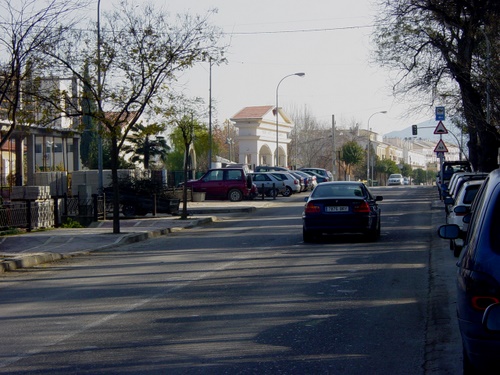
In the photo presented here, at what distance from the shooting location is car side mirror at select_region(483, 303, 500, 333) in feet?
16.9

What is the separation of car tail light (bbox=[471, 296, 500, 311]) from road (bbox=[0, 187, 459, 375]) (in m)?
1.70

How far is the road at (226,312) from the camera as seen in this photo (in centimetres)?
727

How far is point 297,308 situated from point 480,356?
477 centimetres

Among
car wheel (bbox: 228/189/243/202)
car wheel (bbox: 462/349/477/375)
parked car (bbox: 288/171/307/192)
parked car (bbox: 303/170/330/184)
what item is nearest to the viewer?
car wheel (bbox: 462/349/477/375)

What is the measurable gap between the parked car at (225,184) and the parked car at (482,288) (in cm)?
3546

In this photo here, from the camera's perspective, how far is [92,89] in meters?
20.2

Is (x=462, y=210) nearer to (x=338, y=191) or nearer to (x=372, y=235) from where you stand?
(x=372, y=235)

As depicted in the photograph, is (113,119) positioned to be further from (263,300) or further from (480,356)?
(480,356)

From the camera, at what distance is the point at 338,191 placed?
18.8 metres

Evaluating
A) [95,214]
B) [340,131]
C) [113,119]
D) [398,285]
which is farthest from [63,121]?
[340,131]

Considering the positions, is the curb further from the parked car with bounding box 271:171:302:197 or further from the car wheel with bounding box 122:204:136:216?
the parked car with bounding box 271:171:302:197

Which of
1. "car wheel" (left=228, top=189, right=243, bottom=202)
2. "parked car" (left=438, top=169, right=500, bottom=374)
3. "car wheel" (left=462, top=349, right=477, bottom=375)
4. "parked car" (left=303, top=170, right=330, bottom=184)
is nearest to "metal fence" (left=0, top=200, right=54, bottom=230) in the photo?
"car wheel" (left=228, top=189, right=243, bottom=202)

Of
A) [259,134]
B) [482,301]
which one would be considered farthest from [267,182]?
[482,301]

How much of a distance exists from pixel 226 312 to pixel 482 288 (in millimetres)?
4922
